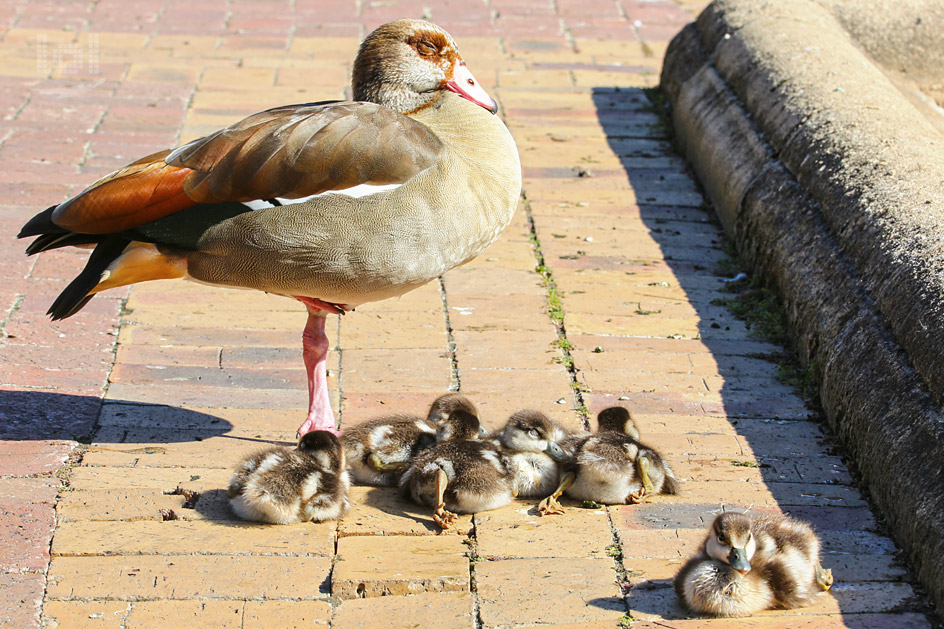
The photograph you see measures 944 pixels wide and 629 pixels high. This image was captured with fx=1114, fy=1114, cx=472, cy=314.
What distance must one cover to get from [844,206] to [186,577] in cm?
352

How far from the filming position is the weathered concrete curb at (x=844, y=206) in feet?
13.5

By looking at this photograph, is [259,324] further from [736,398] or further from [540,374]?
[736,398]

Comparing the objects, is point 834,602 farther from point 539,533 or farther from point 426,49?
point 426,49

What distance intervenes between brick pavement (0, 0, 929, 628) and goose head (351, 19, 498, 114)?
129 centimetres

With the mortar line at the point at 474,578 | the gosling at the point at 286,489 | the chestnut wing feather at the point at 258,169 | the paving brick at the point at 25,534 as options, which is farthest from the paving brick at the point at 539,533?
the paving brick at the point at 25,534

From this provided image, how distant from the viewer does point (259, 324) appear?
5.78 m

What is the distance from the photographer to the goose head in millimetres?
4785

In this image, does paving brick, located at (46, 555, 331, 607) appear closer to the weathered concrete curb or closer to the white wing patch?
the white wing patch

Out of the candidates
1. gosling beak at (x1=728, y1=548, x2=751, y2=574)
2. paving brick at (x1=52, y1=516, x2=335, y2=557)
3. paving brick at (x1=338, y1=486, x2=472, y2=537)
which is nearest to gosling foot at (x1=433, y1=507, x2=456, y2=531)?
paving brick at (x1=338, y1=486, x2=472, y2=537)

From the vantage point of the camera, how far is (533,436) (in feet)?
14.0

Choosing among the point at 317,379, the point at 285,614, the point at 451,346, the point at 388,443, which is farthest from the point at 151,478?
the point at 451,346

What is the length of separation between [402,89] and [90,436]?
6.45 feet

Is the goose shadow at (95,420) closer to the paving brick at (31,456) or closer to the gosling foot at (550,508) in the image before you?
the paving brick at (31,456)

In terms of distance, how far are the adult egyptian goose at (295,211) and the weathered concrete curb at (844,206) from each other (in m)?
1.69
